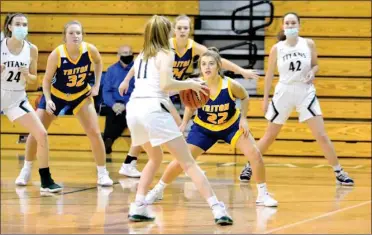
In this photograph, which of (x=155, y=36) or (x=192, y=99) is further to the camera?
(x=192, y=99)

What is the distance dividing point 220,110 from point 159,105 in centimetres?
95

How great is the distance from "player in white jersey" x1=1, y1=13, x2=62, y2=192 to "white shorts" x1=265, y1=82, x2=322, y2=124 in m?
2.26

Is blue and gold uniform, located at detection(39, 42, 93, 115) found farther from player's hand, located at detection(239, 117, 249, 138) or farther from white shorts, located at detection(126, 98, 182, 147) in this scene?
white shorts, located at detection(126, 98, 182, 147)

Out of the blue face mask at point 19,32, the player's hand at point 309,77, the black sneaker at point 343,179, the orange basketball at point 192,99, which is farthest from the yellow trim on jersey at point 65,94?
the black sneaker at point 343,179

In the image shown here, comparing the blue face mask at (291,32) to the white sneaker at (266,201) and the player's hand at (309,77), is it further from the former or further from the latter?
the white sneaker at (266,201)

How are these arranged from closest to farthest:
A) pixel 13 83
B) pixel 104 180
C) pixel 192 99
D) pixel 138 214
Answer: pixel 138 214, pixel 192 99, pixel 13 83, pixel 104 180

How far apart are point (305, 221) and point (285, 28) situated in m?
2.91

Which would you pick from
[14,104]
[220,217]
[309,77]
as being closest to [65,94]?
[14,104]

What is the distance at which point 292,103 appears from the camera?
8359 millimetres

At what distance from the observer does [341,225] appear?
5.84m

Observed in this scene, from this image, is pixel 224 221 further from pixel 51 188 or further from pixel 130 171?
pixel 130 171

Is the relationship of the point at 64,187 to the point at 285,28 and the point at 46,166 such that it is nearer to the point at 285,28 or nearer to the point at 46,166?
the point at 46,166

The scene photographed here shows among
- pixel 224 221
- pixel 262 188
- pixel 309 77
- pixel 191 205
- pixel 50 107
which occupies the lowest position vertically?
pixel 224 221

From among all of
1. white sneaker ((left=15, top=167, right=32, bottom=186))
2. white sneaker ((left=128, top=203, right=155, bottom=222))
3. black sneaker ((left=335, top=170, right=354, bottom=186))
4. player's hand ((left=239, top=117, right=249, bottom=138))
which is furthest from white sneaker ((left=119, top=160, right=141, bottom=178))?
white sneaker ((left=128, top=203, right=155, bottom=222))
